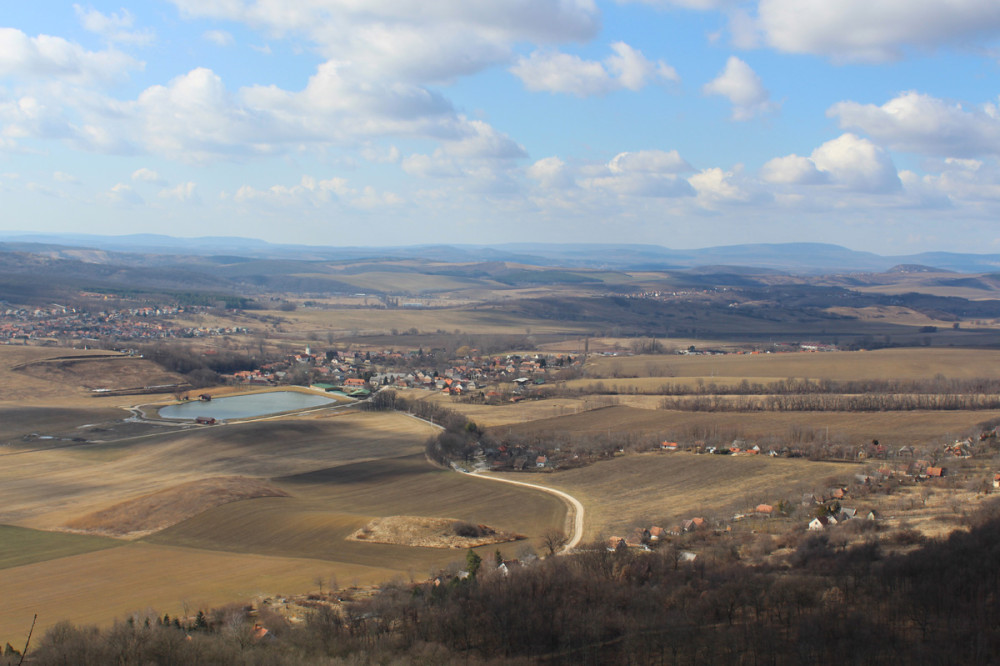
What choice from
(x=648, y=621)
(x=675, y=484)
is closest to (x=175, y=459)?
(x=675, y=484)

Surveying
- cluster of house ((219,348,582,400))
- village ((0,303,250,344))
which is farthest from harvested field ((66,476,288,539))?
village ((0,303,250,344))

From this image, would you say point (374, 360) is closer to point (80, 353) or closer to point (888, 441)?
point (80, 353)

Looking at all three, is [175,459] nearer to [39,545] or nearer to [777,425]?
[39,545]


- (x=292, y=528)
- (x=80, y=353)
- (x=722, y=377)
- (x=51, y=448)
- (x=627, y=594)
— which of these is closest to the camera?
(x=627, y=594)

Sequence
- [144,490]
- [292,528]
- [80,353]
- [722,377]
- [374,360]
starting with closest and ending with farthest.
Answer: [292,528] < [144,490] < [722,377] < [80,353] < [374,360]

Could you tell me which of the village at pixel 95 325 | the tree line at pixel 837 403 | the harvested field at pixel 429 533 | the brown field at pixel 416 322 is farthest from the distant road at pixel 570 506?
the brown field at pixel 416 322

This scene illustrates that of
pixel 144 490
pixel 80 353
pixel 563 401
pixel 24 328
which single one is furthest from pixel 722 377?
pixel 24 328
